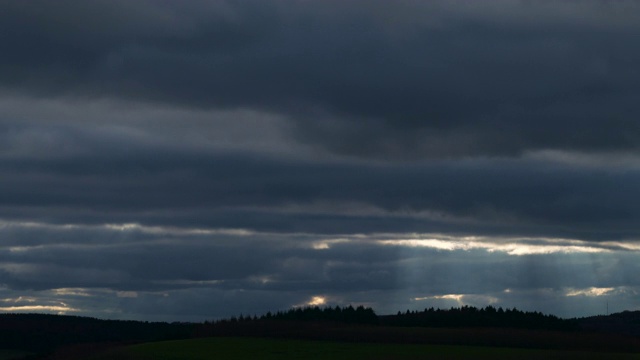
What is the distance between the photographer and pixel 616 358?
6255 inches

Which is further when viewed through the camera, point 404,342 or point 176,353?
point 404,342

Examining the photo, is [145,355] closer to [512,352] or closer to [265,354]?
[265,354]

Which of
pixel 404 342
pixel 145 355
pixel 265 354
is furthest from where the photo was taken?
pixel 404 342

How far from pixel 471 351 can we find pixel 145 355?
191 ft

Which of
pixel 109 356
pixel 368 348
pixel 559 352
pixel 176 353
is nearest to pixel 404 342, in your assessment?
pixel 368 348

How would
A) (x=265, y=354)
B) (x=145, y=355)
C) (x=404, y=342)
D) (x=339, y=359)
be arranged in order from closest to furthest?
(x=339, y=359) → (x=265, y=354) → (x=145, y=355) → (x=404, y=342)

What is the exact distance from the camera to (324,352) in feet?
560

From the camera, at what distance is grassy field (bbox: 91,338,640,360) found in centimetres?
16325

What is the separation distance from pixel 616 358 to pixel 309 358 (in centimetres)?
4858

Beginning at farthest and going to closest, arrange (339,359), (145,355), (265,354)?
(145,355) < (265,354) < (339,359)

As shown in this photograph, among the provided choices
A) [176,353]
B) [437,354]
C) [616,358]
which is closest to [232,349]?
[176,353]

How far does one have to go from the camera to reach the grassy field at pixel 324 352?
163250 mm

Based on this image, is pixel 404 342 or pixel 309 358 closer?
pixel 309 358

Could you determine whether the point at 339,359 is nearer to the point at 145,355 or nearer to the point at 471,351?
the point at 471,351
